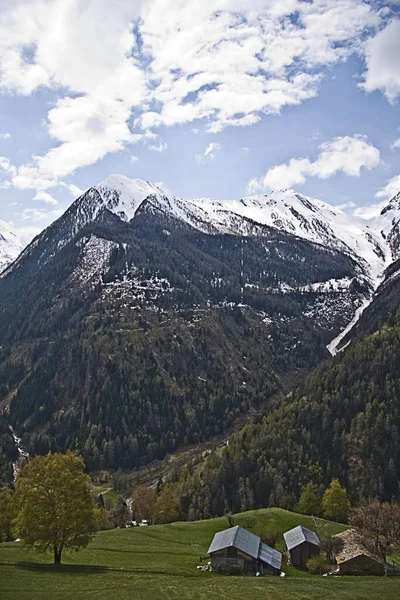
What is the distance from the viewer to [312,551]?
88438 millimetres

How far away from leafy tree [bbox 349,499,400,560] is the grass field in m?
9.54

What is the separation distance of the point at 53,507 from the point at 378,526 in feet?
176

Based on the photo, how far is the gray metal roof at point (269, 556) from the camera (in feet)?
263

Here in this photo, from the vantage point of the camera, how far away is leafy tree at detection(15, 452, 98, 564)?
63.9 m

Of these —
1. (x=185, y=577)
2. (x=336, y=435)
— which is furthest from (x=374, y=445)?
(x=185, y=577)

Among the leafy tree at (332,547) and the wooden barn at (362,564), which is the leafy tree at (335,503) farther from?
the wooden barn at (362,564)

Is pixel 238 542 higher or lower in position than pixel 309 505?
higher

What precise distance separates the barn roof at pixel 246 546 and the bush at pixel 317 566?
17.2 ft

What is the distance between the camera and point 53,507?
214ft

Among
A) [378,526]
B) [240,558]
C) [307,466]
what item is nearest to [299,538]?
[240,558]

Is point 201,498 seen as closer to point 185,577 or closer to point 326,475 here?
point 326,475

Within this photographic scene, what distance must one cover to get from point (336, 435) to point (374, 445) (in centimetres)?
1644

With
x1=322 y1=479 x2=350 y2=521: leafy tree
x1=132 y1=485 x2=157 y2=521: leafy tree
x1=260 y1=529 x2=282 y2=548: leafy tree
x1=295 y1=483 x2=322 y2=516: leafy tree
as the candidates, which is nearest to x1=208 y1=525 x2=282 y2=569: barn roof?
x1=260 y1=529 x2=282 y2=548: leafy tree

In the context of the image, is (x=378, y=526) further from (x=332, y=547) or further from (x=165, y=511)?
(x=165, y=511)
